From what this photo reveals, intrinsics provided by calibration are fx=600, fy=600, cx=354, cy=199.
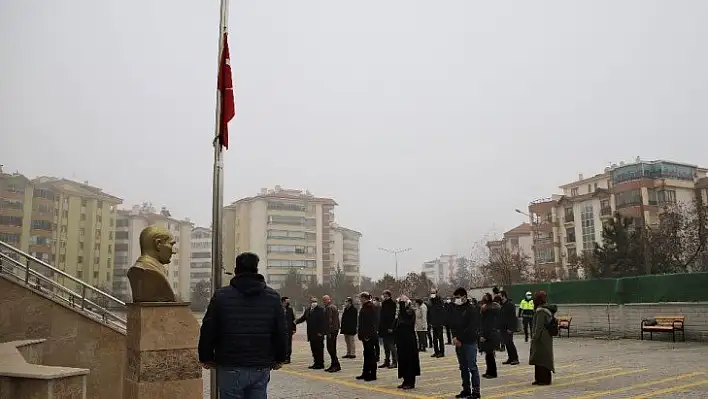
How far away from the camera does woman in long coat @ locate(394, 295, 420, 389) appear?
33.1 ft

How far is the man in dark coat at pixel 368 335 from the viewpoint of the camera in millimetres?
11453

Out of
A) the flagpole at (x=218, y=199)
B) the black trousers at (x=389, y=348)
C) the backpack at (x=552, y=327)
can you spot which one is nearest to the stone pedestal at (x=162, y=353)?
the flagpole at (x=218, y=199)

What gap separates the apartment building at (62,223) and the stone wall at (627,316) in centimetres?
1668

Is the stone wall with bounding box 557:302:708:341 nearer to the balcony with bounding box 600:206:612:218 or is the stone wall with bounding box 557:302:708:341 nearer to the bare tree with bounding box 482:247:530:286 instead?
the bare tree with bounding box 482:247:530:286

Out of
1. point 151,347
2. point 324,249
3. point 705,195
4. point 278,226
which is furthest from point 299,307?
point 151,347

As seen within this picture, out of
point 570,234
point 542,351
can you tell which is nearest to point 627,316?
point 542,351

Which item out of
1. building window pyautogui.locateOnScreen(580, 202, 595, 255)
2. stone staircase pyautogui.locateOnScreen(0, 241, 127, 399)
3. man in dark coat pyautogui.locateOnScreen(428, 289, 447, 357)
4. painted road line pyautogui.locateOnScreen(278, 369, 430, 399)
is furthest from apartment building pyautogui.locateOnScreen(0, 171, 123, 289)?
building window pyautogui.locateOnScreen(580, 202, 595, 255)

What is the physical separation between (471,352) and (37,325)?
705 cm

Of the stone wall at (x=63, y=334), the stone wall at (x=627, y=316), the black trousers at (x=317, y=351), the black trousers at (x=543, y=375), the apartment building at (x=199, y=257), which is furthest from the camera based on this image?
the apartment building at (x=199, y=257)

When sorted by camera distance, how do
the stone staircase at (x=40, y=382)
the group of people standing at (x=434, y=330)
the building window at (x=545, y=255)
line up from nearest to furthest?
the stone staircase at (x=40, y=382)
the group of people standing at (x=434, y=330)
the building window at (x=545, y=255)

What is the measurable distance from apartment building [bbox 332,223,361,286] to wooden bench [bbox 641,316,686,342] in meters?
77.7

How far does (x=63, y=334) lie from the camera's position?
998cm

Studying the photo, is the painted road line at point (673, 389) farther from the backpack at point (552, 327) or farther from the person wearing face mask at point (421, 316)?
the person wearing face mask at point (421, 316)

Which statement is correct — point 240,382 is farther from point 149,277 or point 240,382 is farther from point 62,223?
point 62,223
